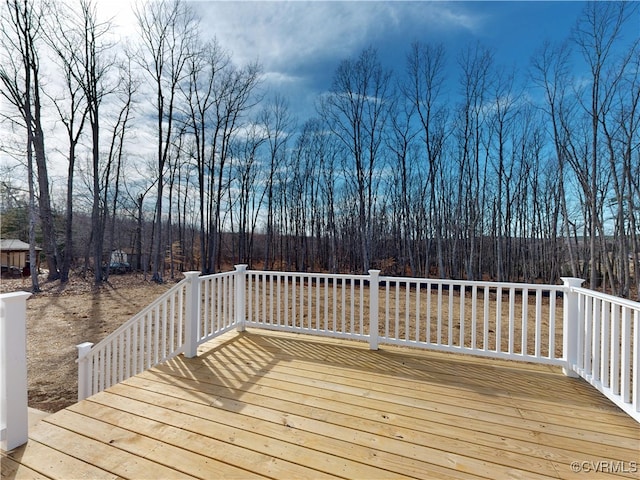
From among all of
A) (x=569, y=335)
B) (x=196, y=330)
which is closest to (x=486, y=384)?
(x=569, y=335)

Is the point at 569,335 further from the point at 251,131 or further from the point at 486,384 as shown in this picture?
the point at 251,131

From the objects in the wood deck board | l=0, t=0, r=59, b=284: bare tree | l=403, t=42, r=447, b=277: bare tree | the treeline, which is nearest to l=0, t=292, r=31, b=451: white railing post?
the wood deck board

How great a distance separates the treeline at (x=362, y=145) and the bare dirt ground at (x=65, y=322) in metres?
1.23

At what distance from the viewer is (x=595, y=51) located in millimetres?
6855

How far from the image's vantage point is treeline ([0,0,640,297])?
765cm

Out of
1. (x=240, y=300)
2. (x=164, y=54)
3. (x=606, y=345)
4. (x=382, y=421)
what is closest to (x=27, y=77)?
(x=164, y=54)

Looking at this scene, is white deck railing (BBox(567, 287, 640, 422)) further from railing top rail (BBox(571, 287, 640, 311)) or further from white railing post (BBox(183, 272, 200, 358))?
white railing post (BBox(183, 272, 200, 358))

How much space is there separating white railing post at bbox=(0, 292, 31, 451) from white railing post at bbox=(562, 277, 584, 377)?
3.94 m

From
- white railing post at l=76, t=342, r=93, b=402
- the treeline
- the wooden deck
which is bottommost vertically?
white railing post at l=76, t=342, r=93, b=402

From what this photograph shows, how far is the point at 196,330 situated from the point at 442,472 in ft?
8.26

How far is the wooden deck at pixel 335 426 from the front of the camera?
149 centimetres

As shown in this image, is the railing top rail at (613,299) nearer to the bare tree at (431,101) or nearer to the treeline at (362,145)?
the treeline at (362,145)

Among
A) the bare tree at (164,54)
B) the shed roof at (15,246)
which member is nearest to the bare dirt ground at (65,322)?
the bare tree at (164,54)

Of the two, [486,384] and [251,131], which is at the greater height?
[251,131]
